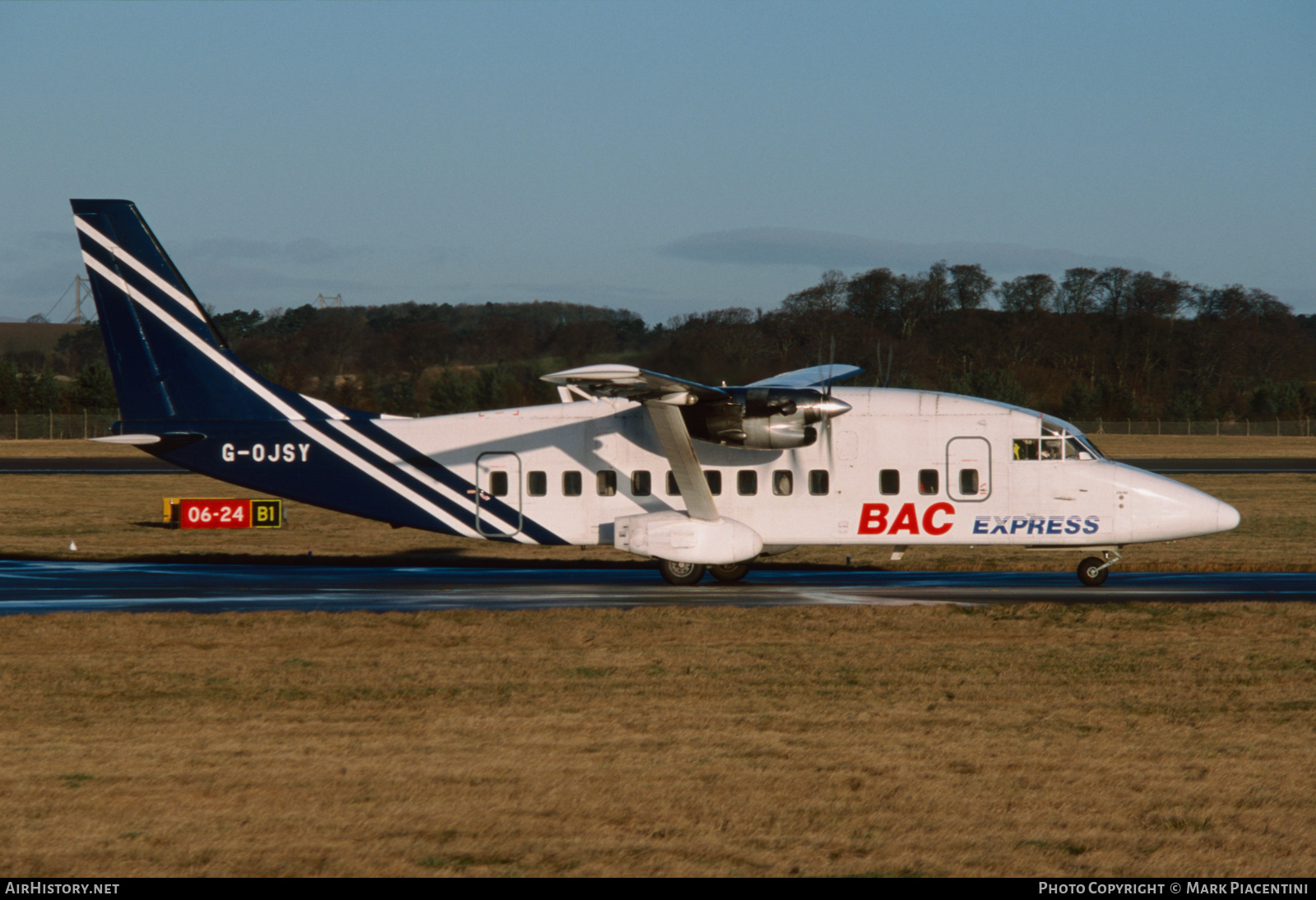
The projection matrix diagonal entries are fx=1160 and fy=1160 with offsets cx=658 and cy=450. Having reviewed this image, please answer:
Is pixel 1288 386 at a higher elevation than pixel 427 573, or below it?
higher

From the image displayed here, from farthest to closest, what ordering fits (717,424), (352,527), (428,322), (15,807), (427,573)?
(428,322) < (352,527) < (427,573) < (717,424) < (15,807)

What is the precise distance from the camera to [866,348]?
41062 millimetres

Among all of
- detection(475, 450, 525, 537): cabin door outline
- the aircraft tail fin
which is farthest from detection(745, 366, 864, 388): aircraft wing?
the aircraft tail fin

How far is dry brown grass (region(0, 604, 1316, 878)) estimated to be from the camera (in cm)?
731

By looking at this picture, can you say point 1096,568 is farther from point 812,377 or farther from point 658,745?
point 658,745

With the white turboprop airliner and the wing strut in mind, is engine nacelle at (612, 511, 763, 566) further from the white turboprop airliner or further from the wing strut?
the wing strut

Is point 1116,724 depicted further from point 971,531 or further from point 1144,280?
point 1144,280

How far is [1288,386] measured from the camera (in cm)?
9631

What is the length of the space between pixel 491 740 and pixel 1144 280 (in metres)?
119

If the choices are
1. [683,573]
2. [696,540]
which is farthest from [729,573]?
[696,540]

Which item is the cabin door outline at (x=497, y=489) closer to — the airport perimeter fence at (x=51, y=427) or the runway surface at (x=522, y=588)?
the runway surface at (x=522, y=588)

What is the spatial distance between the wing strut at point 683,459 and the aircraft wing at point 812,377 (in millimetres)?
2131

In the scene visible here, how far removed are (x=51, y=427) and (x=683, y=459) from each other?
238ft
